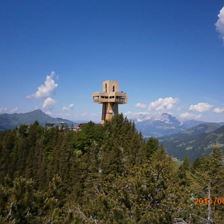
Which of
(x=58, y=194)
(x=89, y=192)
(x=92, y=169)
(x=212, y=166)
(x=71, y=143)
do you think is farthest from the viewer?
(x=71, y=143)

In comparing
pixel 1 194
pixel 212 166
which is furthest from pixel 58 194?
pixel 212 166

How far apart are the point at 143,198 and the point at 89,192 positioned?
35.7 meters

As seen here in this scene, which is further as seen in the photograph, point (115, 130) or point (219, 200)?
point (115, 130)

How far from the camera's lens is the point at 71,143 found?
266ft

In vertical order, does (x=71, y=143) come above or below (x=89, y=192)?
above

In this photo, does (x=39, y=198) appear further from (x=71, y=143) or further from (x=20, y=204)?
(x=71, y=143)

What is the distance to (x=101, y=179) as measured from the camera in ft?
199

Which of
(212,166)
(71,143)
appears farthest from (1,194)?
(71,143)

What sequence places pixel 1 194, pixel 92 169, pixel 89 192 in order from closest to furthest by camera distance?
pixel 1 194 < pixel 89 192 < pixel 92 169

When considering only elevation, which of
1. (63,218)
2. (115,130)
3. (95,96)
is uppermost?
(95,96)

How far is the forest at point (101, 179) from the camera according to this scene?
2389 cm

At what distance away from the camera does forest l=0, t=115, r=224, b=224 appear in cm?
2389

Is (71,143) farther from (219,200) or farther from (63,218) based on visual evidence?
(63,218)

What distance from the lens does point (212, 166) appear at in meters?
55.0
